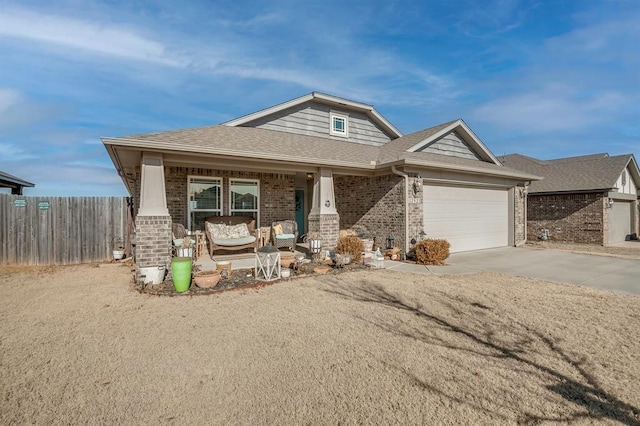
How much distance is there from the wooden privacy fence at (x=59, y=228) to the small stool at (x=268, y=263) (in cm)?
601

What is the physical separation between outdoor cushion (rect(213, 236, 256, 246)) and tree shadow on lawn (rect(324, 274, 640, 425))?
4.32 m

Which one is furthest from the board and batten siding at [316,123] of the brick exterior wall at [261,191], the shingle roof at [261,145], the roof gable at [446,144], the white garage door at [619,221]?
the white garage door at [619,221]

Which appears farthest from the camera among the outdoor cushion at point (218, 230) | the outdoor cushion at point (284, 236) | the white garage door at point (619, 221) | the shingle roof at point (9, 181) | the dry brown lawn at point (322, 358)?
the white garage door at point (619, 221)

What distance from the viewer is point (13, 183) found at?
→ 12961mm

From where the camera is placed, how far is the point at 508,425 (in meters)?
2.18

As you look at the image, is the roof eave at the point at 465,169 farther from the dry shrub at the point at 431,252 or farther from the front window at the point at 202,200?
the front window at the point at 202,200

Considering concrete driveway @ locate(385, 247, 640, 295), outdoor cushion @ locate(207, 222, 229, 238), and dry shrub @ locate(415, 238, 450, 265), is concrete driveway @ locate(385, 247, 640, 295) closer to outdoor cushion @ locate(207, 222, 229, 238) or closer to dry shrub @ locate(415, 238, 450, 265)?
dry shrub @ locate(415, 238, 450, 265)

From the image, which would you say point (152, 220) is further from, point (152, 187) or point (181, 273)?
point (181, 273)

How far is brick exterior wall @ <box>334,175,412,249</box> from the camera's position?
9456mm

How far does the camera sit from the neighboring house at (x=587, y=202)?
14.5 meters

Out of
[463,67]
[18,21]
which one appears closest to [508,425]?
[18,21]

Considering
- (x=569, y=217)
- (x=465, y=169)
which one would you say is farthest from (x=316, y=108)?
(x=569, y=217)

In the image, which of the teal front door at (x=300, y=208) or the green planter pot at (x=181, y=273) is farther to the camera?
the teal front door at (x=300, y=208)

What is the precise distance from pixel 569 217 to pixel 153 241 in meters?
18.6
